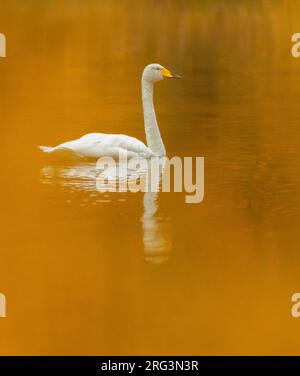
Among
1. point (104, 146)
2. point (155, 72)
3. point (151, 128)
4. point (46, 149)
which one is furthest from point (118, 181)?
point (155, 72)

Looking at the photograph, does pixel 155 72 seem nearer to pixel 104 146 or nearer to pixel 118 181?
pixel 104 146

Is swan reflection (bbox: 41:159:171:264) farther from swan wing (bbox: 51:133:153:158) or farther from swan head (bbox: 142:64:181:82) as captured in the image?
swan head (bbox: 142:64:181:82)

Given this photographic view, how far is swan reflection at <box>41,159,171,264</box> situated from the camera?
28.0 feet

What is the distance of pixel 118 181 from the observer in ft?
33.0

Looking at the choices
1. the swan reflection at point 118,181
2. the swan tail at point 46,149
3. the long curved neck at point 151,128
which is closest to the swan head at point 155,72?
the long curved neck at point 151,128

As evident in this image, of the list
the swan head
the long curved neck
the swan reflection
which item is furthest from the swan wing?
the swan head

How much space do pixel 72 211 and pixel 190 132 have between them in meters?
3.59

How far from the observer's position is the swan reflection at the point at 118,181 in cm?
853

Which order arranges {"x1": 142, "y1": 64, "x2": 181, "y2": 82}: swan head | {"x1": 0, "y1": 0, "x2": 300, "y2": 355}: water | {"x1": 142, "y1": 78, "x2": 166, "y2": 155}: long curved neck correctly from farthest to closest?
{"x1": 142, "y1": 64, "x2": 181, "y2": 82}: swan head < {"x1": 142, "y1": 78, "x2": 166, "y2": 155}: long curved neck < {"x1": 0, "y1": 0, "x2": 300, "y2": 355}: water

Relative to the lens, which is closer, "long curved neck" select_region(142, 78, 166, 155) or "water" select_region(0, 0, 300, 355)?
"water" select_region(0, 0, 300, 355)

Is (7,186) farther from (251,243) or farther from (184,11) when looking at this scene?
(184,11)

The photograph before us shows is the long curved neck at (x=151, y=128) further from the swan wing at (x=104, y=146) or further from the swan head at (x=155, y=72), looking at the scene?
the swan wing at (x=104, y=146)

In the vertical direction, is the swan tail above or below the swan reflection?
above

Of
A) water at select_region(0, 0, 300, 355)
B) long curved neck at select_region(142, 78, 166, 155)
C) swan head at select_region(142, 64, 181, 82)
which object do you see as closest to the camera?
water at select_region(0, 0, 300, 355)
